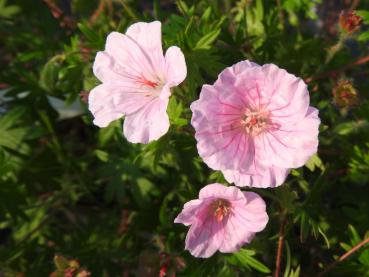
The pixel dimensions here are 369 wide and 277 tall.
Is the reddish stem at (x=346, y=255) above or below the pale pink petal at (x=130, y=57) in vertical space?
below

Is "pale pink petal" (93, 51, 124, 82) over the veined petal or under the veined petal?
over

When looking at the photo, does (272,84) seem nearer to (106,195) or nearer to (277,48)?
(277,48)

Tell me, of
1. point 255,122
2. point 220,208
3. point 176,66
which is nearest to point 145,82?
point 176,66

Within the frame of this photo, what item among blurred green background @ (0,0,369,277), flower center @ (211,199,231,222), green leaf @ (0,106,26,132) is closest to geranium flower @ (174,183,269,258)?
flower center @ (211,199,231,222)

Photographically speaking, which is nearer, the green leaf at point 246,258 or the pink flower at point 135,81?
the pink flower at point 135,81

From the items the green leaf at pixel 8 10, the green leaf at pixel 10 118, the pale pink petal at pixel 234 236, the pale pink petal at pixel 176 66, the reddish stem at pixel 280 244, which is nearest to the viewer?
the pale pink petal at pixel 176 66

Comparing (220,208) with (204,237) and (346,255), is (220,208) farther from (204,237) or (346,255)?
(346,255)

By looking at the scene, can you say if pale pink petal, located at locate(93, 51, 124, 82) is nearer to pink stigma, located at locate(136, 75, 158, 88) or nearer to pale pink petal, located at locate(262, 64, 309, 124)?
pink stigma, located at locate(136, 75, 158, 88)

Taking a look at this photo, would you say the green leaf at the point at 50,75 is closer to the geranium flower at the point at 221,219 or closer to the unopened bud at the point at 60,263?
the unopened bud at the point at 60,263

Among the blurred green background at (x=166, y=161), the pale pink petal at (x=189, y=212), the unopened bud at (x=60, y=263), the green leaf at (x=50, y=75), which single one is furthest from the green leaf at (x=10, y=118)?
the pale pink petal at (x=189, y=212)
